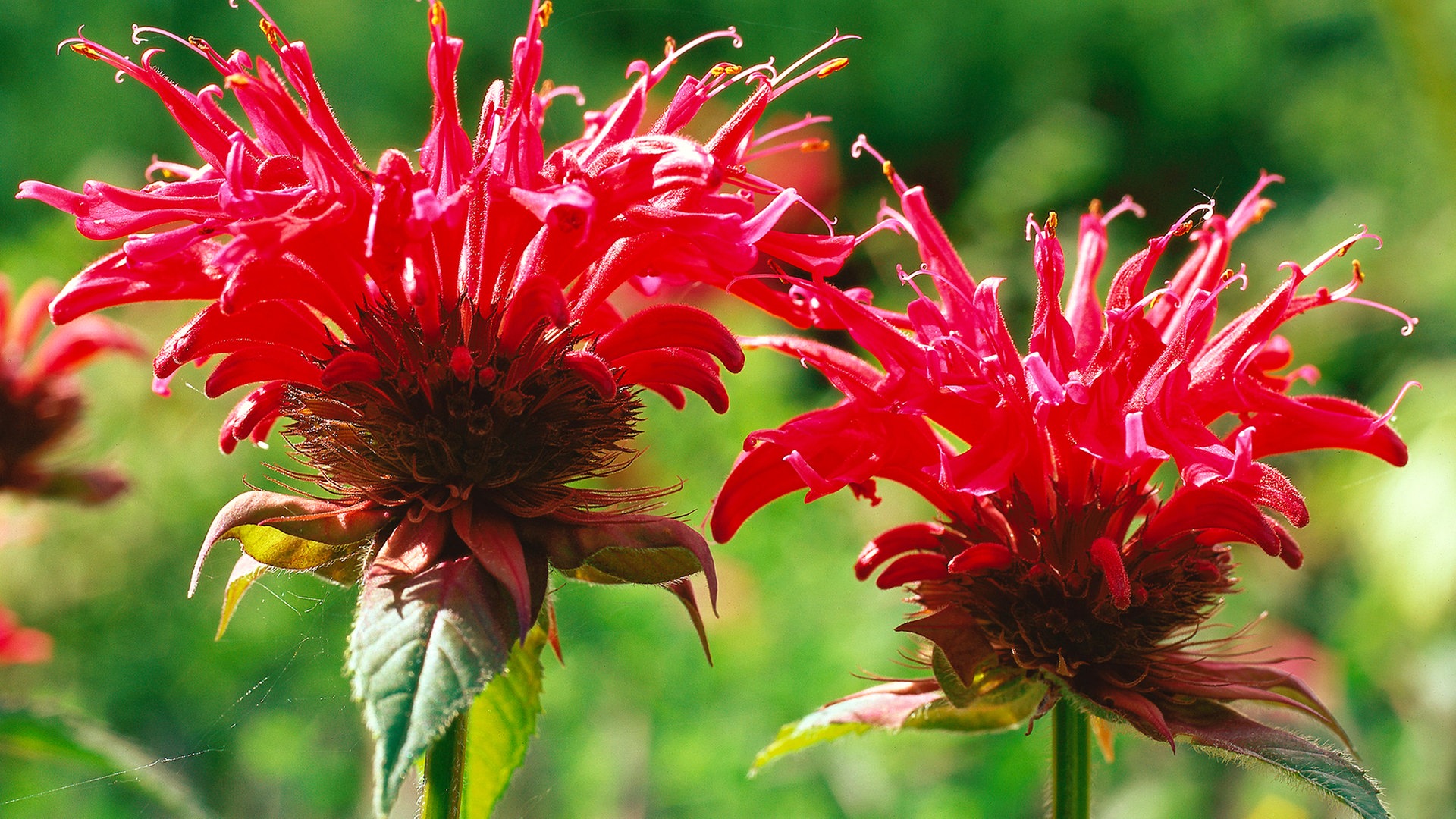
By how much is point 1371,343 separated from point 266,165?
6238 mm

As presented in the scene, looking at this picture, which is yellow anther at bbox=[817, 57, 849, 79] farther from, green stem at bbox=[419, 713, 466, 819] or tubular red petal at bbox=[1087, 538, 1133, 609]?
green stem at bbox=[419, 713, 466, 819]

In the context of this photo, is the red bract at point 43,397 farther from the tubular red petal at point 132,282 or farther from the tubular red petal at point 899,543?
the tubular red petal at point 899,543

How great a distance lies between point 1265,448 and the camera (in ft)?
4.35

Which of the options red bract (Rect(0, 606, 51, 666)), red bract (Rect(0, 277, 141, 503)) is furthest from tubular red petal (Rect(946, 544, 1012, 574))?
red bract (Rect(0, 606, 51, 666))

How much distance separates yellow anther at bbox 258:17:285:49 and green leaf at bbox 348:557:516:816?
556mm

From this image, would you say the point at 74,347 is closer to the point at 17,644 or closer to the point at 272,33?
the point at 17,644

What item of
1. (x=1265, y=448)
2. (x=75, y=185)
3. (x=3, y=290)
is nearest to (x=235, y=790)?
(x=3, y=290)

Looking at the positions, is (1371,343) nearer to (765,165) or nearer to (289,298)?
(765,165)

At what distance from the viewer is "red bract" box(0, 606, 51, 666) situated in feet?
8.21

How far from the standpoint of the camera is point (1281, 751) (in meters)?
1.09

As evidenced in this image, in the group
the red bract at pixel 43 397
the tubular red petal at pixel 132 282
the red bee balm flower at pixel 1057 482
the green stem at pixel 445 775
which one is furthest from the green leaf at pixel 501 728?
the red bract at pixel 43 397

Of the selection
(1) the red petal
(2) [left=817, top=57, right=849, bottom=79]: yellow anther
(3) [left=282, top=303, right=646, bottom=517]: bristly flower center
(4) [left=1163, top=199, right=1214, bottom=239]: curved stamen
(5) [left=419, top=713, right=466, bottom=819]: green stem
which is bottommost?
(5) [left=419, top=713, right=466, bottom=819]: green stem

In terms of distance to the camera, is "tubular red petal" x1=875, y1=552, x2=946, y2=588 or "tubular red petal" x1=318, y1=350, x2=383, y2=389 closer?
"tubular red petal" x1=318, y1=350, x2=383, y2=389

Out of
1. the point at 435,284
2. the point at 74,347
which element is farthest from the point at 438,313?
the point at 74,347
